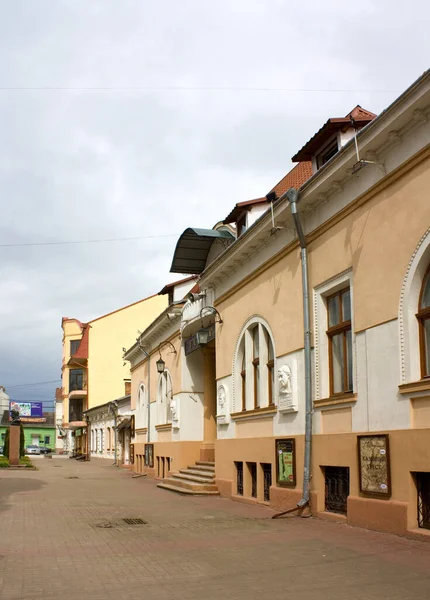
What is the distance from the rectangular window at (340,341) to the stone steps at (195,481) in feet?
23.9

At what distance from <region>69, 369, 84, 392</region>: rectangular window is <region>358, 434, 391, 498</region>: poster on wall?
50082 mm

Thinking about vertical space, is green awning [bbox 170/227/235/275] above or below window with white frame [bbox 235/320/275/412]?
above

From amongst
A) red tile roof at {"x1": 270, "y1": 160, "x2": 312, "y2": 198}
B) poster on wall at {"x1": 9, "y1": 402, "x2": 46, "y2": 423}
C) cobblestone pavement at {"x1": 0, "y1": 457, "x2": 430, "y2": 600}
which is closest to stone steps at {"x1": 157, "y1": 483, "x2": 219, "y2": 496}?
cobblestone pavement at {"x1": 0, "y1": 457, "x2": 430, "y2": 600}

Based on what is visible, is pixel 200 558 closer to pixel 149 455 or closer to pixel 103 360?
pixel 149 455

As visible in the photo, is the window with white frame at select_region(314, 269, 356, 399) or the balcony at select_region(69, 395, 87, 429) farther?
the balcony at select_region(69, 395, 87, 429)

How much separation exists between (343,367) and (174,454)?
13.7 metres

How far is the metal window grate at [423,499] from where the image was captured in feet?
31.6

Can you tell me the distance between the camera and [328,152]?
13.9m

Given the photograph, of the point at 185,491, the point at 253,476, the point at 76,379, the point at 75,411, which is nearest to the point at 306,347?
the point at 253,476

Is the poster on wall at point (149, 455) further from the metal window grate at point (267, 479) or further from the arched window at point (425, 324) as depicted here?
the arched window at point (425, 324)

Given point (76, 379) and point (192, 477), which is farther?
point (76, 379)

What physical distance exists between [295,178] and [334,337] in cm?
651

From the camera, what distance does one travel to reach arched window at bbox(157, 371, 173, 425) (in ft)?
87.2

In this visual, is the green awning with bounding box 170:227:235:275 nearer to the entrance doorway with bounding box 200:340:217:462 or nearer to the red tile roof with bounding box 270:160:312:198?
the red tile roof with bounding box 270:160:312:198
